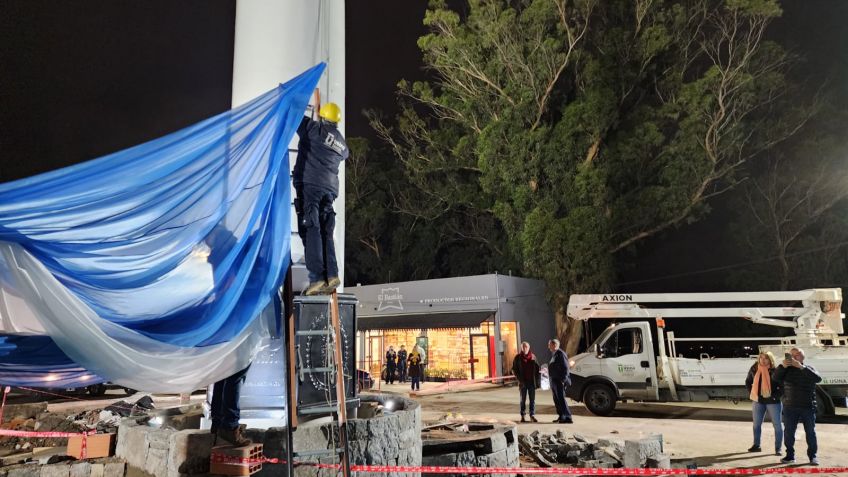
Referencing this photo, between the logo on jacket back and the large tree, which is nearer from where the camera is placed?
the logo on jacket back

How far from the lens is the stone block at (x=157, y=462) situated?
4.89 metres

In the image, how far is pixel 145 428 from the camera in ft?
17.5

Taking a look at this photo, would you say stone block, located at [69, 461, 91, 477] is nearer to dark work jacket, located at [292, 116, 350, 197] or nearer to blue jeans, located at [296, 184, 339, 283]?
blue jeans, located at [296, 184, 339, 283]

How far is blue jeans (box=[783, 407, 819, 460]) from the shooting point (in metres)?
7.85

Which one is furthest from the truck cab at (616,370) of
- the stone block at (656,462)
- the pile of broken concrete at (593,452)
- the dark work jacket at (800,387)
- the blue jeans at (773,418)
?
the stone block at (656,462)

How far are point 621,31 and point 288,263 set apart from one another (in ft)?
74.3

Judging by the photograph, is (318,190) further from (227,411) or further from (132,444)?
(132,444)

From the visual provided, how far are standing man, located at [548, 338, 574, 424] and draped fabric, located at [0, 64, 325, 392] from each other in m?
8.74

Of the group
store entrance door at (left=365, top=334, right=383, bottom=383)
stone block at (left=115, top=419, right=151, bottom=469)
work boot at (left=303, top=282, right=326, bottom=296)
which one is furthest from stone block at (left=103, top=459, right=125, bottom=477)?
store entrance door at (left=365, top=334, right=383, bottom=383)

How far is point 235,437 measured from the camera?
4586 mm

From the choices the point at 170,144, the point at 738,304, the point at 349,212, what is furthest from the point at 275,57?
the point at 349,212

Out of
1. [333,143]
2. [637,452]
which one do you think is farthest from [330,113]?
[637,452]

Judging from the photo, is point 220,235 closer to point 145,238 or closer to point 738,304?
point 145,238

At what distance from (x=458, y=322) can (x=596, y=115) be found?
33.4 ft
